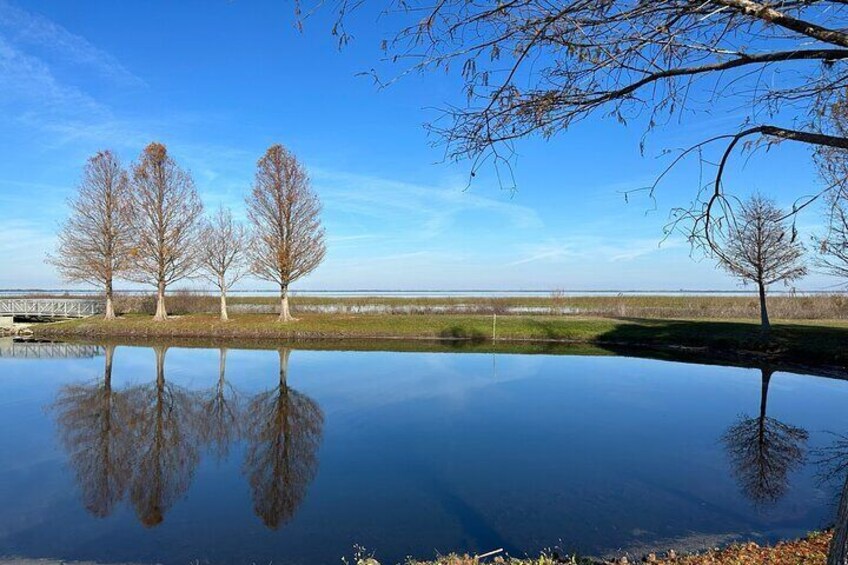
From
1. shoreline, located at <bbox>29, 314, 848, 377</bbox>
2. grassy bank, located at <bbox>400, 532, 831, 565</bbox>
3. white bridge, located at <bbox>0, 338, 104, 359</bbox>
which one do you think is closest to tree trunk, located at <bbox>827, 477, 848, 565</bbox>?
grassy bank, located at <bbox>400, 532, 831, 565</bbox>

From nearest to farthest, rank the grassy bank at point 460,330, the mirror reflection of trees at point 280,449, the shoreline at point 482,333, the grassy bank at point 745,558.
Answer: the grassy bank at point 745,558, the mirror reflection of trees at point 280,449, the shoreline at point 482,333, the grassy bank at point 460,330

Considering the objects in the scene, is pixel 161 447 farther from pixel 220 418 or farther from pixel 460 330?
pixel 460 330

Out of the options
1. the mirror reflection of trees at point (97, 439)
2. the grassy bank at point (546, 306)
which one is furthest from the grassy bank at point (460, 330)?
the mirror reflection of trees at point (97, 439)

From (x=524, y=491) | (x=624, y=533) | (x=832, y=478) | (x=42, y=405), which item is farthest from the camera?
(x=42, y=405)

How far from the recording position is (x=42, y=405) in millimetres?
13922

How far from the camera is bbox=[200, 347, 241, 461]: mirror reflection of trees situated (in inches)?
416

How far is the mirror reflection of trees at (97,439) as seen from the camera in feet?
26.7

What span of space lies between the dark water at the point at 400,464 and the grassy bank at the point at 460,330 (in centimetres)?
942

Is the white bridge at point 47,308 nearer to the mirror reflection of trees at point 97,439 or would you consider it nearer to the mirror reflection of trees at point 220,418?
the mirror reflection of trees at point 97,439

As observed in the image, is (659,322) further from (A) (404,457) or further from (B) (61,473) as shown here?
(B) (61,473)

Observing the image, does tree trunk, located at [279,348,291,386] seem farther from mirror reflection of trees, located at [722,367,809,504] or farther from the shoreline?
mirror reflection of trees, located at [722,367,809,504]

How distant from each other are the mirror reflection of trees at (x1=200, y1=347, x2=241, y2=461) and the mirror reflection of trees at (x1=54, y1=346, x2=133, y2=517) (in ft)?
4.87

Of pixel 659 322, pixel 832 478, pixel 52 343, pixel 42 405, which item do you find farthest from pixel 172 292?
pixel 832 478

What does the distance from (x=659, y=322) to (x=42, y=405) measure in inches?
1213
